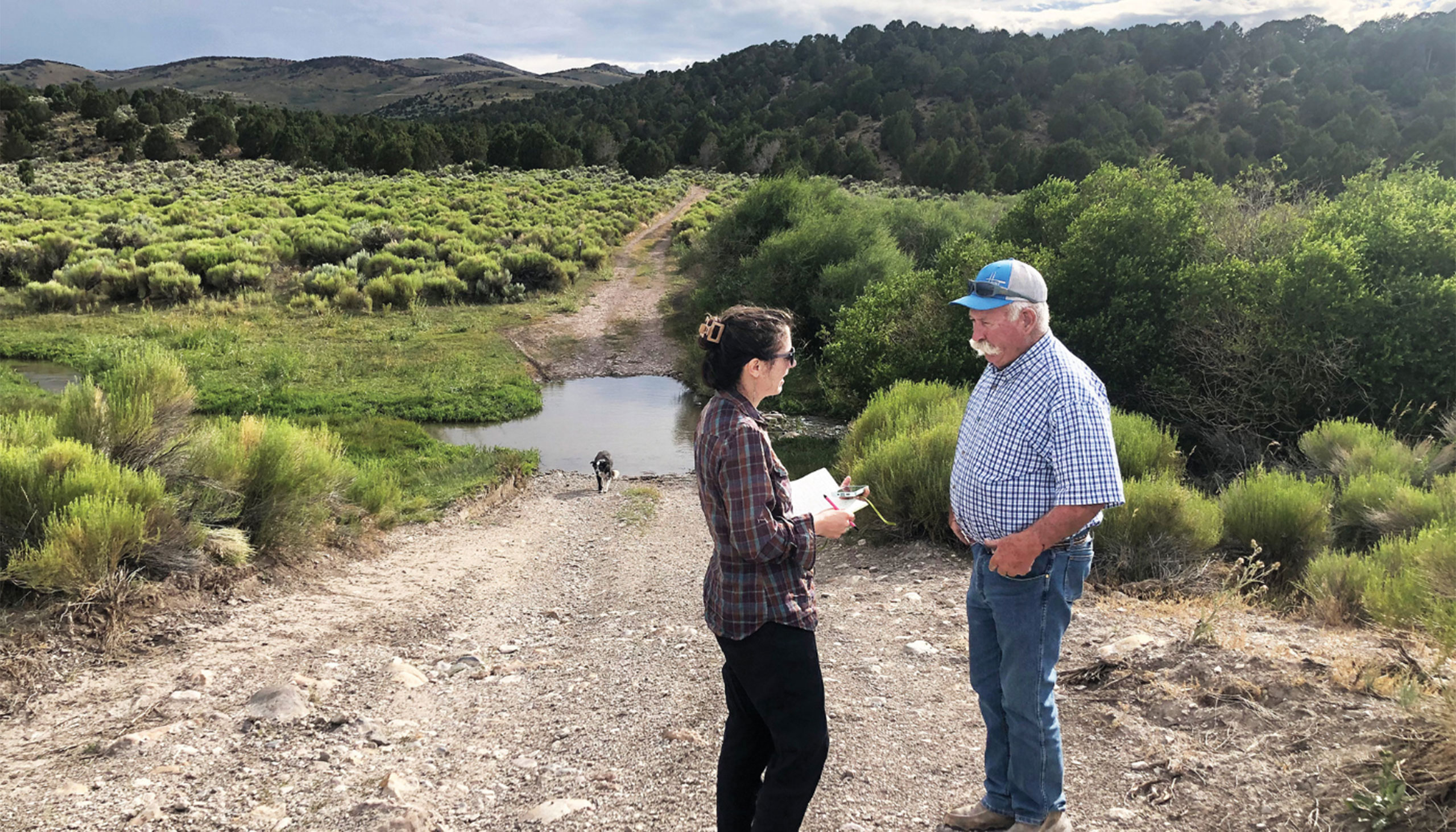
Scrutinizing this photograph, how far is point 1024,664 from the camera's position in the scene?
2.75 meters

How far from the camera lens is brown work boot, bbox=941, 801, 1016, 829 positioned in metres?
3.10

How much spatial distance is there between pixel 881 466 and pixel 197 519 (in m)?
5.34

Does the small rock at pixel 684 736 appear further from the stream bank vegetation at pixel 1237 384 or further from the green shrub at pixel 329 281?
the green shrub at pixel 329 281

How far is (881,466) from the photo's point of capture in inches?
308

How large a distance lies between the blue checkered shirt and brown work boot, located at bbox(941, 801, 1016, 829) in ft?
3.37

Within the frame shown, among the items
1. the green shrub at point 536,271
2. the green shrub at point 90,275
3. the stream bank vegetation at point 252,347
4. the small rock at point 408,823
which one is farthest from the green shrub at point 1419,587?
the green shrub at point 90,275

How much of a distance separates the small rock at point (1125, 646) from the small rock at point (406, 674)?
3.62 meters

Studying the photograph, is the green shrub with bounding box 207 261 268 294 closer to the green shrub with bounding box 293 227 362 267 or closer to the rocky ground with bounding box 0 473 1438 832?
the green shrub with bounding box 293 227 362 267

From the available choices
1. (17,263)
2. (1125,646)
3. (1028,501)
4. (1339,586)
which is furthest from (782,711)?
(17,263)

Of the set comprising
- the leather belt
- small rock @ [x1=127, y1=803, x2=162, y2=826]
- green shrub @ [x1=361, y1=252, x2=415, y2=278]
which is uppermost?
green shrub @ [x1=361, y1=252, x2=415, y2=278]

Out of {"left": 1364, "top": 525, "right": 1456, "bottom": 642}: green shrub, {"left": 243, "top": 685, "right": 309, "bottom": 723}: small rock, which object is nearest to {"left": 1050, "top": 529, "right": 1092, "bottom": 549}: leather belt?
{"left": 1364, "top": 525, "right": 1456, "bottom": 642}: green shrub

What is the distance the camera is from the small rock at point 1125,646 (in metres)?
4.55

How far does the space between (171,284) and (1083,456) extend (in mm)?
23110

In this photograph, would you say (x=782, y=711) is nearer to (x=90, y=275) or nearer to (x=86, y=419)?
(x=86, y=419)
